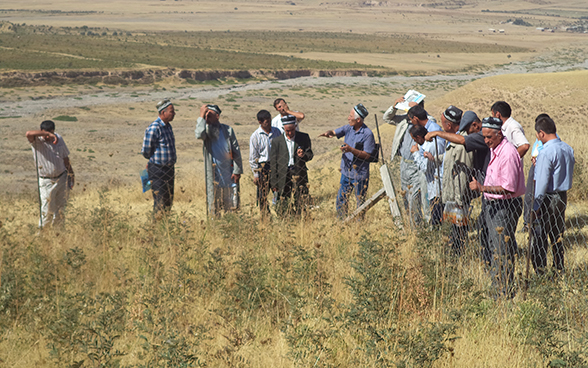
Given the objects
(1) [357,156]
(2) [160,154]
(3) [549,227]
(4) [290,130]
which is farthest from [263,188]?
(3) [549,227]

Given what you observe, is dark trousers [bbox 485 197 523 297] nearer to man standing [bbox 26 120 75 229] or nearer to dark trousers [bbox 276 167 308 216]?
dark trousers [bbox 276 167 308 216]

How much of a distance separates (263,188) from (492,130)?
2.94 metres

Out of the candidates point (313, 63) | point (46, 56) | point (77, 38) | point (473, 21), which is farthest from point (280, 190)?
point (473, 21)

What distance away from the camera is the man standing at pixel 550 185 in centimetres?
521

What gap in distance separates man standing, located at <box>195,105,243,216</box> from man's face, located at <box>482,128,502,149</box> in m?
3.13

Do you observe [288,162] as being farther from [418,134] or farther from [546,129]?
[546,129]

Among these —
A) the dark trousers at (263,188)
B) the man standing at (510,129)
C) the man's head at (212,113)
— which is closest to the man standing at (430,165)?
the man standing at (510,129)

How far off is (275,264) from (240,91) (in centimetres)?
3769

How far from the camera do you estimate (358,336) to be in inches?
160

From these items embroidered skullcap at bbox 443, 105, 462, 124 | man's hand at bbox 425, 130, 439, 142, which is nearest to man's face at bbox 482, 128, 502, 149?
man's hand at bbox 425, 130, 439, 142

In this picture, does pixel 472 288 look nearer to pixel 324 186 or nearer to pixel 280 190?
pixel 280 190

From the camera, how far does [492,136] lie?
16.3ft

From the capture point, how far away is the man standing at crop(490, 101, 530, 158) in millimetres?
6129

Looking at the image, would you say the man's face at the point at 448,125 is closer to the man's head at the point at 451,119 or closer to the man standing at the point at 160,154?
the man's head at the point at 451,119
